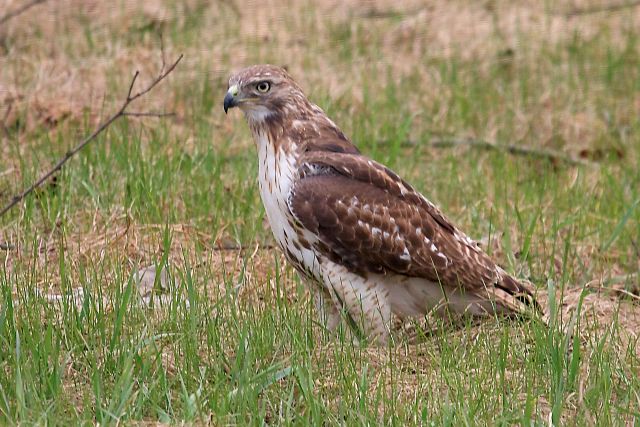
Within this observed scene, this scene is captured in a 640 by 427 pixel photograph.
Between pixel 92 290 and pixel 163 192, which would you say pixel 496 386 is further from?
pixel 163 192

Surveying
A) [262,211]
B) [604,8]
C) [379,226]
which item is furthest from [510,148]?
[379,226]

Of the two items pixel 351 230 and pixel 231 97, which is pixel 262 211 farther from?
pixel 351 230

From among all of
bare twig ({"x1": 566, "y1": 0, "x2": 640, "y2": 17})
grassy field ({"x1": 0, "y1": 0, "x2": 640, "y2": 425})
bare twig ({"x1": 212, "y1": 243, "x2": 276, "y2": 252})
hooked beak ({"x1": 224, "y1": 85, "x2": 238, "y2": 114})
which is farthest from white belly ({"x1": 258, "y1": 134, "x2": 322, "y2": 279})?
bare twig ({"x1": 566, "y1": 0, "x2": 640, "y2": 17})

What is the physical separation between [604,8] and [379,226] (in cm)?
676

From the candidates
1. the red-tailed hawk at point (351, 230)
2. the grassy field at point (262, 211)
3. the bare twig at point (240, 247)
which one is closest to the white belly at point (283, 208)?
the red-tailed hawk at point (351, 230)

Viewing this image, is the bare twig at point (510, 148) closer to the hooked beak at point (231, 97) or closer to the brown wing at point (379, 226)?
the brown wing at point (379, 226)

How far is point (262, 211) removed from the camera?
7070mm

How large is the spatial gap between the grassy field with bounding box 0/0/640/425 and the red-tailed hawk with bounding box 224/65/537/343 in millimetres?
182

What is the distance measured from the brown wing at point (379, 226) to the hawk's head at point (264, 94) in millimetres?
314

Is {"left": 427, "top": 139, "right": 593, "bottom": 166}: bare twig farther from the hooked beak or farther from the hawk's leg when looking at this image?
the hawk's leg

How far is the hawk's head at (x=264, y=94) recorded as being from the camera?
589cm

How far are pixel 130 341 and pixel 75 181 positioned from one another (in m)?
2.40

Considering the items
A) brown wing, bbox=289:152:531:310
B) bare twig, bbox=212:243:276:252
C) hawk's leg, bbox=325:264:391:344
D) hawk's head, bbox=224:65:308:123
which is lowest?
bare twig, bbox=212:243:276:252

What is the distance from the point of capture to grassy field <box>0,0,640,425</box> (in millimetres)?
4703
